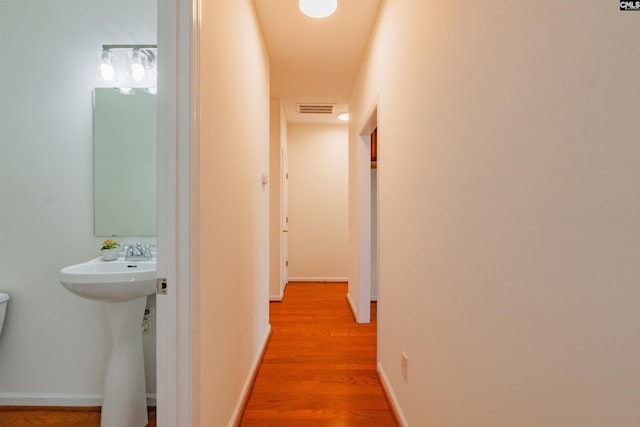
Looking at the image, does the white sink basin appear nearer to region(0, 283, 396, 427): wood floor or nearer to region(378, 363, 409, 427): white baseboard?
region(0, 283, 396, 427): wood floor

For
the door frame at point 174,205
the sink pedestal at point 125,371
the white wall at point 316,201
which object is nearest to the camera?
the door frame at point 174,205

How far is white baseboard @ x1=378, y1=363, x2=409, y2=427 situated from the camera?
5.04 ft

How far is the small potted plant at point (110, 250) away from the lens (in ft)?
5.67

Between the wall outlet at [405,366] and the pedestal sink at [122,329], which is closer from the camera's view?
the pedestal sink at [122,329]

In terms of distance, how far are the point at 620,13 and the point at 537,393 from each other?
75 cm

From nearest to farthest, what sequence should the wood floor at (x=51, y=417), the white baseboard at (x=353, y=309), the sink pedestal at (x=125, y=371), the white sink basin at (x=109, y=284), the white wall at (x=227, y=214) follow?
the white wall at (x=227, y=214)
the white sink basin at (x=109, y=284)
the sink pedestal at (x=125, y=371)
the wood floor at (x=51, y=417)
the white baseboard at (x=353, y=309)

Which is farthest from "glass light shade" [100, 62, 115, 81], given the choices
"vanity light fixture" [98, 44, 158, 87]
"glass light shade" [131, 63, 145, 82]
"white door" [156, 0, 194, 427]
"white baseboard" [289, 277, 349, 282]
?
"white baseboard" [289, 277, 349, 282]

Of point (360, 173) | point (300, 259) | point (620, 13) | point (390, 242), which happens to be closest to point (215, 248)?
point (390, 242)

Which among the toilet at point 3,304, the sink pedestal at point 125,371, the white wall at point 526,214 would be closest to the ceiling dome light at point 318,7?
the white wall at point 526,214

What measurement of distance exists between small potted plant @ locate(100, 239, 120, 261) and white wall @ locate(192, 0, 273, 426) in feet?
2.43

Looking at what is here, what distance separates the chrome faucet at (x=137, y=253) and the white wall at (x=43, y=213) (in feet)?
1.10

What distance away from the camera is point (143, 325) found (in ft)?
5.69

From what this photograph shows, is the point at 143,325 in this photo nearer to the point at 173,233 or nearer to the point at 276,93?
the point at 173,233

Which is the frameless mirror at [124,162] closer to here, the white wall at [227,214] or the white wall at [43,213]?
the white wall at [43,213]
